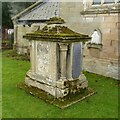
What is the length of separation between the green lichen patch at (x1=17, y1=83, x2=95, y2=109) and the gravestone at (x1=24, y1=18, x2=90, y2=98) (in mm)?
145

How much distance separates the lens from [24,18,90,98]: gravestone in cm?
835

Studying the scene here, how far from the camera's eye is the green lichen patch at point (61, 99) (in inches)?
319

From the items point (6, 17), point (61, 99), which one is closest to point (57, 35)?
point (61, 99)

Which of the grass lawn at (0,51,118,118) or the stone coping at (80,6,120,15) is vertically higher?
the stone coping at (80,6,120,15)

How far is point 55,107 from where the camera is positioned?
25.7 ft

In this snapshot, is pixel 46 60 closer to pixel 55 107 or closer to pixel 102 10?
pixel 55 107

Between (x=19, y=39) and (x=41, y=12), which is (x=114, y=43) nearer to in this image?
(x=41, y=12)

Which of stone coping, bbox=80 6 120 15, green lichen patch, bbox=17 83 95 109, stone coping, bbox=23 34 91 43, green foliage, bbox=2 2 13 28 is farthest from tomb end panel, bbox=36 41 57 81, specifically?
green foliage, bbox=2 2 13 28

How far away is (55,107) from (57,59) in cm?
175

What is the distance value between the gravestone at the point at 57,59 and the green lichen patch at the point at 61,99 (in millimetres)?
145

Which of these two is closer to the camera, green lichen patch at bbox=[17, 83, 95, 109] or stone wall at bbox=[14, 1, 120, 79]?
green lichen patch at bbox=[17, 83, 95, 109]

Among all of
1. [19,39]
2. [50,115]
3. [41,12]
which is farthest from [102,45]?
[19,39]

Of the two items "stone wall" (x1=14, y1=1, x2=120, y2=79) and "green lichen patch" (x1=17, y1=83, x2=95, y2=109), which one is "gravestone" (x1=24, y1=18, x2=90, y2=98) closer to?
"green lichen patch" (x1=17, y1=83, x2=95, y2=109)

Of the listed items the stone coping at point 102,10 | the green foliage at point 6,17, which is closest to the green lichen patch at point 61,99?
the stone coping at point 102,10
